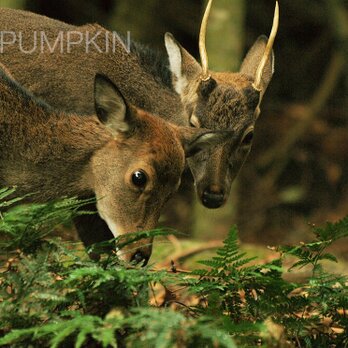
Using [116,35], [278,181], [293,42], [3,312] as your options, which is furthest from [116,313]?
[293,42]

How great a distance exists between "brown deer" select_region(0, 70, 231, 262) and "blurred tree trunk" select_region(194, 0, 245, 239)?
189 inches

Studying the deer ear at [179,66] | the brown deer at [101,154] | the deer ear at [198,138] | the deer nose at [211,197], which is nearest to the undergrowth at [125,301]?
the brown deer at [101,154]

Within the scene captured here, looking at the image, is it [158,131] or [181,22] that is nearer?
[158,131]

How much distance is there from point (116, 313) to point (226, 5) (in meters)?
7.88

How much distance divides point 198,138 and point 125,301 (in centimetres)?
235

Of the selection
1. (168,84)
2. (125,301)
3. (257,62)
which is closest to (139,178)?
(125,301)

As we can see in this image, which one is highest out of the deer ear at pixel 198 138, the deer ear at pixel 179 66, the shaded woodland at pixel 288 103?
the deer ear at pixel 179 66

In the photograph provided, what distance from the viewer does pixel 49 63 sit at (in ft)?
24.0

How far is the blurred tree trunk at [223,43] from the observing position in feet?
34.1

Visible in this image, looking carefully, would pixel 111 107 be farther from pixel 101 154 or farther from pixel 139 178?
pixel 139 178

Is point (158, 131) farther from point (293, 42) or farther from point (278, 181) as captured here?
point (293, 42)

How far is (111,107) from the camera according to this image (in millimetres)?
5457

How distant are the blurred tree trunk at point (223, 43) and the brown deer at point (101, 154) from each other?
479cm

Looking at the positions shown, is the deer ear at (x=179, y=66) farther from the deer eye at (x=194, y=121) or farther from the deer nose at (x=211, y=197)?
the deer nose at (x=211, y=197)
